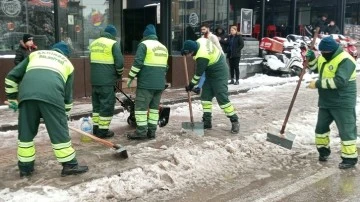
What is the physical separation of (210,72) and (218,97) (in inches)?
18.4

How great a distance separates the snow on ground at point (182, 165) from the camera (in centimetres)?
477

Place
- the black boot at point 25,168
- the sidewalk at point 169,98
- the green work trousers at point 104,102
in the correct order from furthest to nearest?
the sidewalk at point 169,98 < the green work trousers at point 104,102 < the black boot at point 25,168

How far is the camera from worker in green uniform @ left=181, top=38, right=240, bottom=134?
7504mm

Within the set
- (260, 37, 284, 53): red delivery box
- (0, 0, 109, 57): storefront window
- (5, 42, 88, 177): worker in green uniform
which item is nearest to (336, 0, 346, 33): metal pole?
(260, 37, 284, 53): red delivery box

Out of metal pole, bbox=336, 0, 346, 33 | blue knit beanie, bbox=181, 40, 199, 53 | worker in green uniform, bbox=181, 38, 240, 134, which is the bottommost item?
worker in green uniform, bbox=181, 38, 240, 134

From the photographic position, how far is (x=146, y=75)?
23.1 feet

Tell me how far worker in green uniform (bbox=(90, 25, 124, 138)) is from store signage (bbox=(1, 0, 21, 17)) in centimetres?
419

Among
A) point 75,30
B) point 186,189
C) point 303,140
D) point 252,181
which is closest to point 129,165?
point 186,189

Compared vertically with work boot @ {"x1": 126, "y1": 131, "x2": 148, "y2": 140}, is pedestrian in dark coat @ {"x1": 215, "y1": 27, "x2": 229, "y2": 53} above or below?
above

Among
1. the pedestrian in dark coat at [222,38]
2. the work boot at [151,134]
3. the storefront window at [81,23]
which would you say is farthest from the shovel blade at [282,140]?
the pedestrian in dark coat at [222,38]

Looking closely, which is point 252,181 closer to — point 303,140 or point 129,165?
point 129,165

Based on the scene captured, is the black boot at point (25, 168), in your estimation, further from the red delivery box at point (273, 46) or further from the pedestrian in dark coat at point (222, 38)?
the red delivery box at point (273, 46)

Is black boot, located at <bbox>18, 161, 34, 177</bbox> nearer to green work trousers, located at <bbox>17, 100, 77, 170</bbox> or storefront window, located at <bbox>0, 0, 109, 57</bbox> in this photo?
green work trousers, located at <bbox>17, 100, 77, 170</bbox>

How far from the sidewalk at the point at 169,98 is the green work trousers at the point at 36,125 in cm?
303
